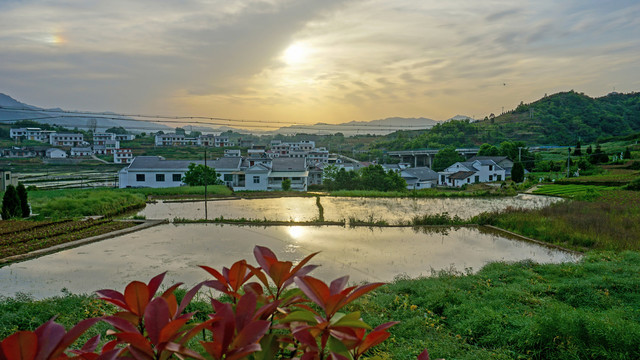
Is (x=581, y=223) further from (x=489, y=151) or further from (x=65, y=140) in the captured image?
(x=65, y=140)

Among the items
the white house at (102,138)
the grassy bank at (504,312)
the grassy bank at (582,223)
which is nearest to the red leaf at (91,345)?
the grassy bank at (504,312)

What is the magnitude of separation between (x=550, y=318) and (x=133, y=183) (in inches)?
1333

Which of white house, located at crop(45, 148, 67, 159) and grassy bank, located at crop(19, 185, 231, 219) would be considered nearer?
grassy bank, located at crop(19, 185, 231, 219)

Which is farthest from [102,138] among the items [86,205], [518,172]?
[518,172]

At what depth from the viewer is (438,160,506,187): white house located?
38.8 meters

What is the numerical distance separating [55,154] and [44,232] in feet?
156

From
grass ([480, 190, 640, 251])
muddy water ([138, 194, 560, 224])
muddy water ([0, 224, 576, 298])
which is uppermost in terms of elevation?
grass ([480, 190, 640, 251])

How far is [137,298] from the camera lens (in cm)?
117

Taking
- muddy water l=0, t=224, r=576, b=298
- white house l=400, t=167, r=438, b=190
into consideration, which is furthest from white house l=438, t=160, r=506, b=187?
muddy water l=0, t=224, r=576, b=298

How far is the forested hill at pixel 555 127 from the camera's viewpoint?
69500mm

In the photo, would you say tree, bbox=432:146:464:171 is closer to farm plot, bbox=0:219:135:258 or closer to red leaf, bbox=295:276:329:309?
farm plot, bbox=0:219:135:258

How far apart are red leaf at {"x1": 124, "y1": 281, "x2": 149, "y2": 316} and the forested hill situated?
71002mm

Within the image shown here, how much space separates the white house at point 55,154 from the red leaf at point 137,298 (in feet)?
198

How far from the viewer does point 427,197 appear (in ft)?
78.5
